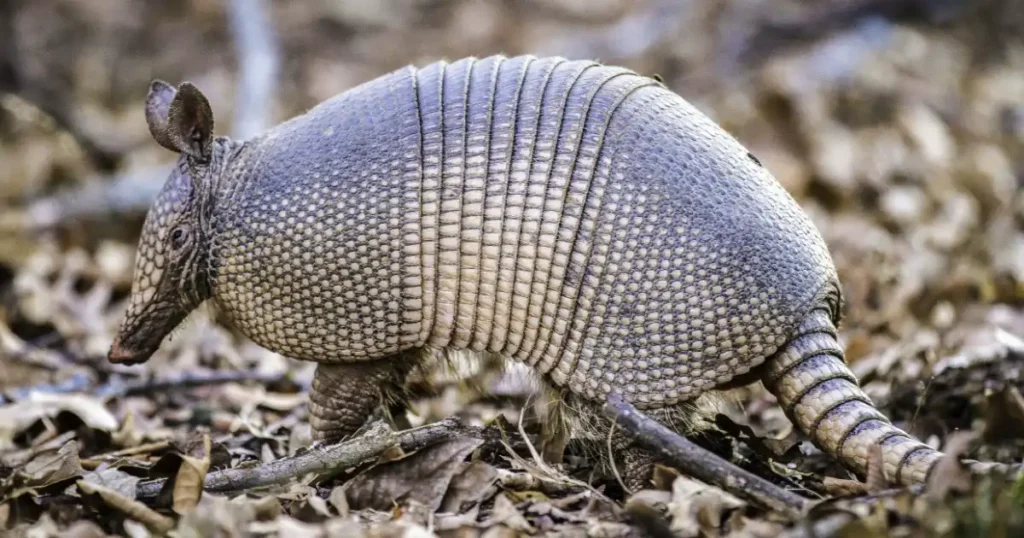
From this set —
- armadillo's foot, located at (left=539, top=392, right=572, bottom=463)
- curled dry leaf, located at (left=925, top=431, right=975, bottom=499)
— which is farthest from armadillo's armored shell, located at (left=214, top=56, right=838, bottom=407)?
curled dry leaf, located at (left=925, top=431, right=975, bottom=499)

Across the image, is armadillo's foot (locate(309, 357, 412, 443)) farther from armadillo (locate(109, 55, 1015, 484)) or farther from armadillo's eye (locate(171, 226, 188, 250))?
armadillo's eye (locate(171, 226, 188, 250))

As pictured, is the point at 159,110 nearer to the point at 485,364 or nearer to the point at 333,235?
→ the point at 333,235

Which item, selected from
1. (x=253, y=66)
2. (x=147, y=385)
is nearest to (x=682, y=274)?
(x=147, y=385)

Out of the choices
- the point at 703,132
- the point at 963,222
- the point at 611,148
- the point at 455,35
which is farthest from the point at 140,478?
the point at 455,35

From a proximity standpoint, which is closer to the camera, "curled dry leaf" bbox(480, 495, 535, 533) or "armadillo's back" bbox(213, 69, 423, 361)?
"curled dry leaf" bbox(480, 495, 535, 533)

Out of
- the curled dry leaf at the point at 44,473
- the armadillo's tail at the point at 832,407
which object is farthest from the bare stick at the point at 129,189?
the armadillo's tail at the point at 832,407

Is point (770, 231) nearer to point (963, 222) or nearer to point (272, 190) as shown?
point (272, 190)
